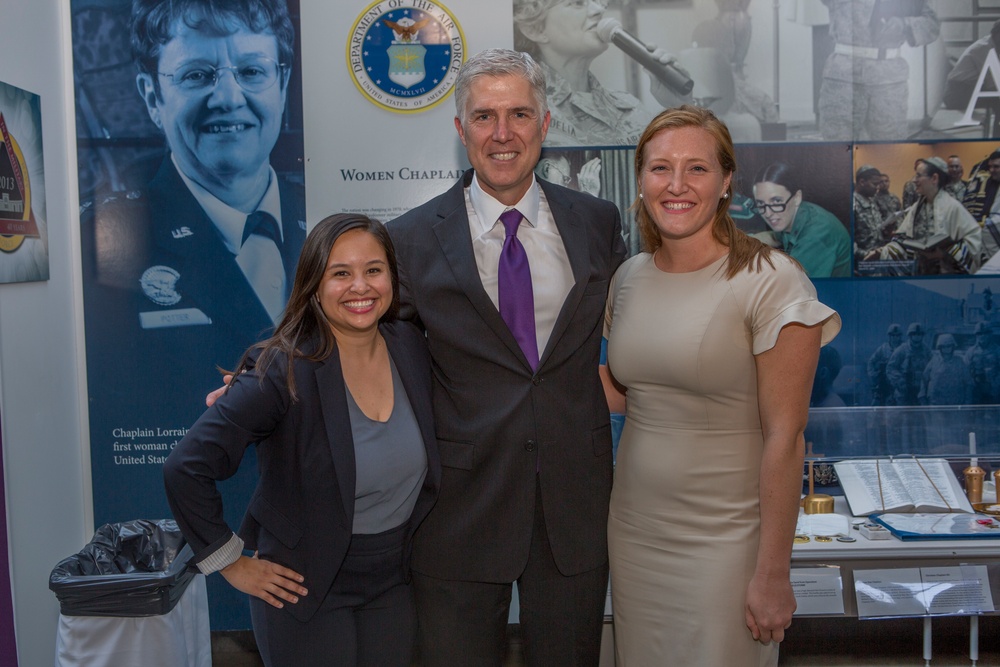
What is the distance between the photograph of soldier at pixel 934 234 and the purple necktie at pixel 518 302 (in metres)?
2.15

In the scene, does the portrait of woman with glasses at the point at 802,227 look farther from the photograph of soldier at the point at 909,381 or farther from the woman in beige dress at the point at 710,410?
the woman in beige dress at the point at 710,410

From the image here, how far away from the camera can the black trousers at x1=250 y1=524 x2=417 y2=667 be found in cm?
191

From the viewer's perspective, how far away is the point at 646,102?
3504mm

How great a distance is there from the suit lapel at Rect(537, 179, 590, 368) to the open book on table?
1.91m

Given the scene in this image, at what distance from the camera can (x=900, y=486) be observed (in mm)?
3312

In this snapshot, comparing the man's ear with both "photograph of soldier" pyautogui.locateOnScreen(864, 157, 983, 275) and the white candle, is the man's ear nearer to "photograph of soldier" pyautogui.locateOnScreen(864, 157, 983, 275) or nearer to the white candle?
"photograph of soldier" pyautogui.locateOnScreen(864, 157, 983, 275)

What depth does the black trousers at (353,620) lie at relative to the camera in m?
1.91

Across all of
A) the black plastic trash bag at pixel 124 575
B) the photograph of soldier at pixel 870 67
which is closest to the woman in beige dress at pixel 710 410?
the black plastic trash bag at pixel 124 575

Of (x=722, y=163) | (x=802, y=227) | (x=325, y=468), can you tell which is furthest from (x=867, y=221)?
(x=325, y=468)

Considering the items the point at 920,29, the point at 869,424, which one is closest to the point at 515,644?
the point at 869,424

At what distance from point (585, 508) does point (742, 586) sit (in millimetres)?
396

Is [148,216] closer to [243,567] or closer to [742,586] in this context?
[243,567]

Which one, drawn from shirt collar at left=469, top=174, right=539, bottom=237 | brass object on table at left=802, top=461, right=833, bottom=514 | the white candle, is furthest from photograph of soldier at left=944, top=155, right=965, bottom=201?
shirt collar at left=469, top=174, right=539, bottom=237

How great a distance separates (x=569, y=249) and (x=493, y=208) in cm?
21
